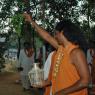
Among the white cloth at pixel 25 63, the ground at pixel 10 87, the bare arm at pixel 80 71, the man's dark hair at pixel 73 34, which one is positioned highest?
the man's dark hair at pixel 73 34

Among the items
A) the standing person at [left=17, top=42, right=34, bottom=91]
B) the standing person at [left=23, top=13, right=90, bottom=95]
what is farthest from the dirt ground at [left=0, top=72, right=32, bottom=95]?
the standing person at [left=23, top=13, right=90, bottom=95]

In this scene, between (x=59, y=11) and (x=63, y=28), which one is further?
(x=59, y=11)

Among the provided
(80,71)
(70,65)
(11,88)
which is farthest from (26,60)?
(80,71)

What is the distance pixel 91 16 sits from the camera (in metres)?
19.2

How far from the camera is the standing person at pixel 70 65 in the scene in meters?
4.38

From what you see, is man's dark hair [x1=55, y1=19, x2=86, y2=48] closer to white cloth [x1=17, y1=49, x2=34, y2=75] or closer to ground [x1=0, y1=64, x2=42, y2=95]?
ground [x1=0, y1=64, x2=42, y2=95]

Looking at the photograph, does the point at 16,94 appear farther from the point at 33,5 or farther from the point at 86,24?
the point at 86,24

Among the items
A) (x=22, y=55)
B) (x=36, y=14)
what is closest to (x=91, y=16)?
(x=36, y=14)

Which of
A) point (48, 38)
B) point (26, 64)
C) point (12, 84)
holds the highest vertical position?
point (48, 38)

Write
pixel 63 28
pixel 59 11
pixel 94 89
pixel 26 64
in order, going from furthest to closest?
1. pixel 59 11
2. pixel 26 64
3. pixel 94 89
4. pixel 63 28

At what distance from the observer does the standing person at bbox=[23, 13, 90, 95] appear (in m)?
4.38

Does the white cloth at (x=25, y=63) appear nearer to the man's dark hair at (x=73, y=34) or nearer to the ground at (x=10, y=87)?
the ground at (x=10, y=87)

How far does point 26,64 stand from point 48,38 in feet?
26.5

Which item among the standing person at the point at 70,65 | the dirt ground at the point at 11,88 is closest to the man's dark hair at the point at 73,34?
the standing person at the point at 70,65
